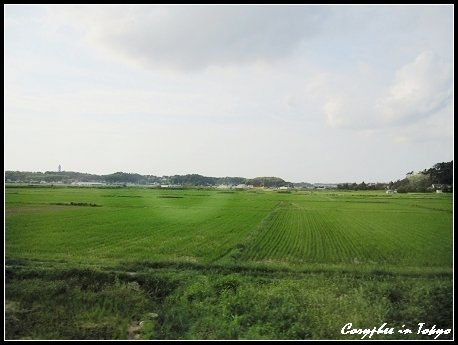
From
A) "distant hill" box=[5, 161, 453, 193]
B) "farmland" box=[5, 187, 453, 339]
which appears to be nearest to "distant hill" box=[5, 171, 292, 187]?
"distant hill" box=[5, 161, 453, 193]

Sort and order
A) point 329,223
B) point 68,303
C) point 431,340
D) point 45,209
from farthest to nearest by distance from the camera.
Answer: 1. point 45,209
2. point 329,223
3. point 68,303
4. point 431,340

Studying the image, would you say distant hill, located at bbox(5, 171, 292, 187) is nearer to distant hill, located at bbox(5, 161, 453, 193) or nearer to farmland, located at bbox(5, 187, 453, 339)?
distant hill, located at bbox(5, 161, 453, 193)

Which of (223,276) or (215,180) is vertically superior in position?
(215,180)

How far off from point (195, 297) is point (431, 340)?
12.2 ft

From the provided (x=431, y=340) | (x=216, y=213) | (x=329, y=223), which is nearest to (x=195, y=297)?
(x=431, y=340)

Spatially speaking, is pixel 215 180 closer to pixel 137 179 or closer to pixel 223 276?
pixel 137 179

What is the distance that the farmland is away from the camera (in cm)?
571

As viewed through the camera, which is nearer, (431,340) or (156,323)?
(431,340)

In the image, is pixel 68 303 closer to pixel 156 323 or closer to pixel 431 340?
pixel 156 323

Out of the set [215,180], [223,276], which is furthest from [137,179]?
[223,276]

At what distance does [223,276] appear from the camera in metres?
7.79

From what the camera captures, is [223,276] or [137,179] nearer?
[223,276]

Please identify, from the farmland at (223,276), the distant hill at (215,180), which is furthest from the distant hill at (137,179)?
the farmland at (223,276)

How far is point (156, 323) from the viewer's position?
5.84 meters
